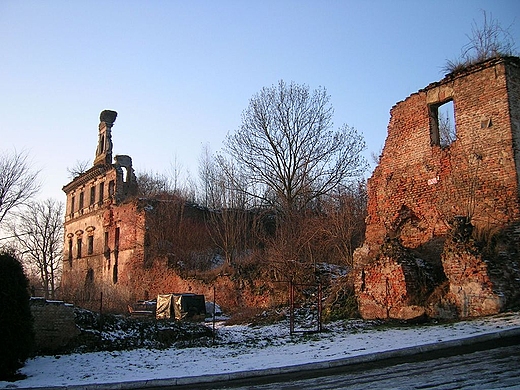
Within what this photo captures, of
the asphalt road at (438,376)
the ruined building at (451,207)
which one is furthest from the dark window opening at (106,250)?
the asphalt road at (438,376)

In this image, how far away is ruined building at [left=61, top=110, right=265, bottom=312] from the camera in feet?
97.9

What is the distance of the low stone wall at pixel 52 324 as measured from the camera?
12.4 m

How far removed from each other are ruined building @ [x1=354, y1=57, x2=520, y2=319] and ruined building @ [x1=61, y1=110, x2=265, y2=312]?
8.57 metres

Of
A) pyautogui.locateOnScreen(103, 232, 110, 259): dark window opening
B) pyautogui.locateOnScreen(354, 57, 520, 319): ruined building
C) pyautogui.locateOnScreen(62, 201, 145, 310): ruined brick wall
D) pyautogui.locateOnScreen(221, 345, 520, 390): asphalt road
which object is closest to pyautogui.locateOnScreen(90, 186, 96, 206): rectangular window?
pyautogui.locateOnScreen(62, 201, 145, 310): ruined brick wall

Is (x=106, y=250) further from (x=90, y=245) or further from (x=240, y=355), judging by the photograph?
(x=240, y=355)

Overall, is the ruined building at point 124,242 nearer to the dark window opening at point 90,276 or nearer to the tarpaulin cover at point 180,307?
the dark window opening at point 90,276

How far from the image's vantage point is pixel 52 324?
12.6 meters

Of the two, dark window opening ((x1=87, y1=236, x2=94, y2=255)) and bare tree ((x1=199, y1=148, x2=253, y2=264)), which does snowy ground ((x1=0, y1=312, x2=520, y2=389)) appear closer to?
bare tree ((x1=199, y1=148, x2=253, y2=264))

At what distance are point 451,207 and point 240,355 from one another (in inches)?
315

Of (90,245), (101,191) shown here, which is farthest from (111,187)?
(90,245)

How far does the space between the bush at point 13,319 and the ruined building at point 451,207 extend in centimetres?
976

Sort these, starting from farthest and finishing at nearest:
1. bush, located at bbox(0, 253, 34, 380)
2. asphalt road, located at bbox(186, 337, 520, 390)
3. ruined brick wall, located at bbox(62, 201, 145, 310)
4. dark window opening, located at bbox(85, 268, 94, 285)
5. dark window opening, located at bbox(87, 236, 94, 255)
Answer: dark window opening, located at bbox(87, 236, 94, 255)
dark window opening, located at bbox(85, 268, 94, 285)
ruined brick wall, located at bbox(62, 201, 145, 310)
bush, located at bbox(0, 253, 34, 380)
asphalt road, located at bbox(186, 337, 520, 390)

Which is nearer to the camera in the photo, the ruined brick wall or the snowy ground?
the snowy ground

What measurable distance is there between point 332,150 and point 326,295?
44.4 feet
